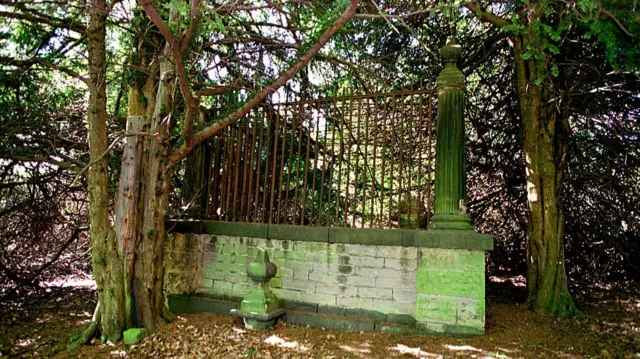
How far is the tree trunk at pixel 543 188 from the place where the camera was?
6.14m

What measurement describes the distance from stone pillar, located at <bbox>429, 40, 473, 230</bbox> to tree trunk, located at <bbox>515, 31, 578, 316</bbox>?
170 cm

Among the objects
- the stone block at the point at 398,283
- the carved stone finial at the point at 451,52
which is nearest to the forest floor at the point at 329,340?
the stone block at the point at 398,283

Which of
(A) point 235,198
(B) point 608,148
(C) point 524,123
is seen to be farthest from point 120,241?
(B) point 608,148

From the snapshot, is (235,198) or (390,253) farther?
(235,198)

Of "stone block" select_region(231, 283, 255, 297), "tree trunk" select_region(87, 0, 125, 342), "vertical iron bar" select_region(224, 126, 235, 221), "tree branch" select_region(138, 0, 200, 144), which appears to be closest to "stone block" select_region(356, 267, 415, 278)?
"stone block" select_region(231, 283, 255, 297)

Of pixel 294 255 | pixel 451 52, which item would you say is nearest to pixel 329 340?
pixel 294 255

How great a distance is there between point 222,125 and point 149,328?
107 inches

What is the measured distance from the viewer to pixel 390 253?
525 cm

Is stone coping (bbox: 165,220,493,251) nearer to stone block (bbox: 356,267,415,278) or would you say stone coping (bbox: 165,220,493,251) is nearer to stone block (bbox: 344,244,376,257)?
stone block (bbox: 344,244,376,257)

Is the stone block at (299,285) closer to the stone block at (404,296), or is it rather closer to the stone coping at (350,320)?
the stone coping at (350,320)

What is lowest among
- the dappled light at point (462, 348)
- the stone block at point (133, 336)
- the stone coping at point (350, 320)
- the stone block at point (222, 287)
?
the stone block at point (133, 336)

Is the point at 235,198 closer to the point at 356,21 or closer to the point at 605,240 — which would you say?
the point at 356,21

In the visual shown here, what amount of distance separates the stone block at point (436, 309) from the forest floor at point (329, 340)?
8.4 inches

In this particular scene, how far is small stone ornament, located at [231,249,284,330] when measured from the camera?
5234mm
